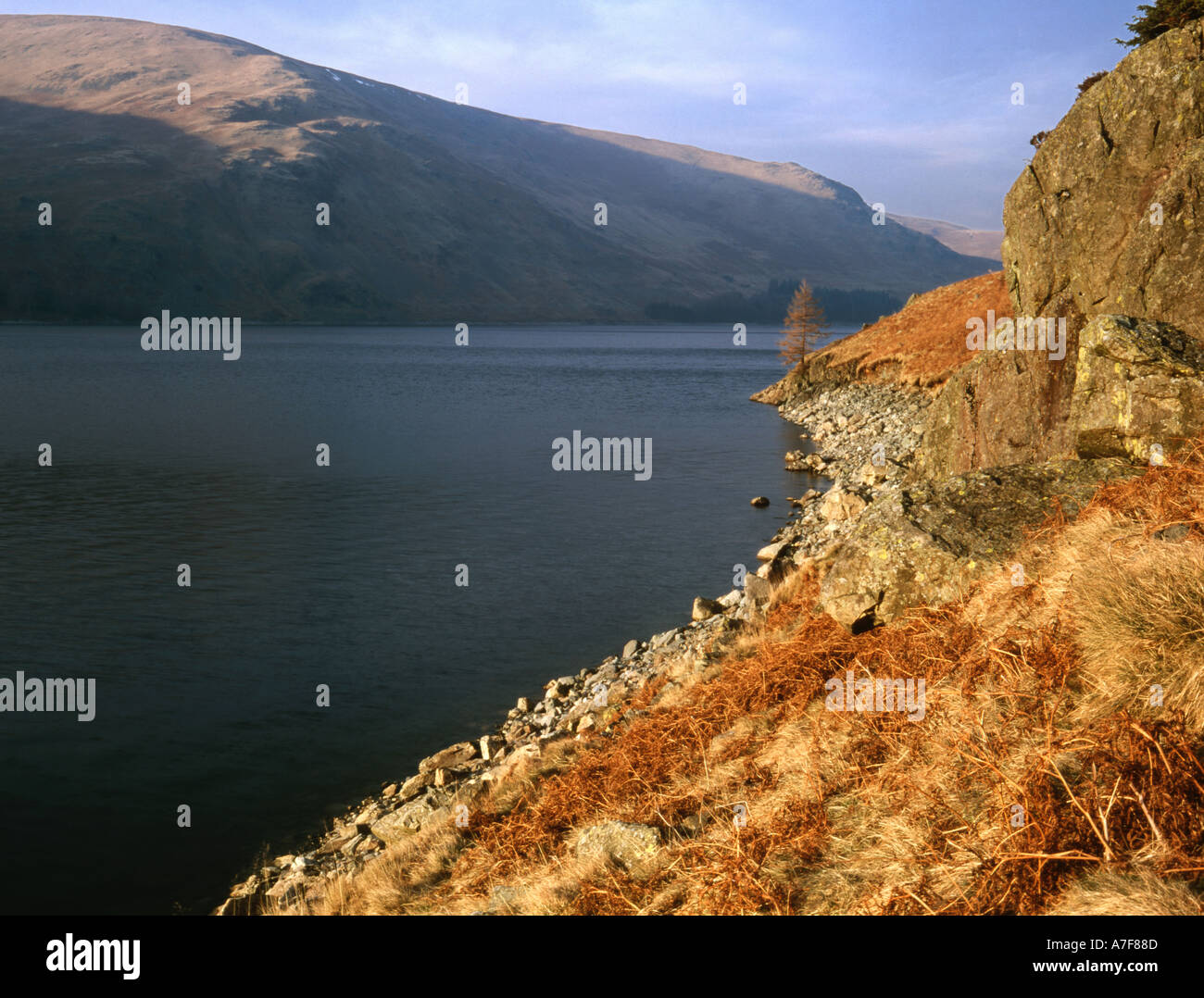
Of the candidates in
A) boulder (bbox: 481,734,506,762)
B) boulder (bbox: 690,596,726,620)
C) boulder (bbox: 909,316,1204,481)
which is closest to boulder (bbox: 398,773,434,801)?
boulder (bbox: 481,734,506,762)

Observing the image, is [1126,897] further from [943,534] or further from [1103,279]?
[1103,279]

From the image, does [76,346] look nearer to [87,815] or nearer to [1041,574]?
[87,815]

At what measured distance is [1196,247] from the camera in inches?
483

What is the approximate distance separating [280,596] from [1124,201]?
65.1 ft

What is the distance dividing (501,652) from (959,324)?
45.2 m

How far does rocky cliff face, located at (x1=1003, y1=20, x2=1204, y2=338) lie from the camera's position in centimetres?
1262

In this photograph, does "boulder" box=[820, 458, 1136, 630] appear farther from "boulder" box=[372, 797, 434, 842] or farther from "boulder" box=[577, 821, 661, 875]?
"boulder" box=[372, 797, 434, 842]

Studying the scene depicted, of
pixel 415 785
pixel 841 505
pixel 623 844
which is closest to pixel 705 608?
pixel 415 785

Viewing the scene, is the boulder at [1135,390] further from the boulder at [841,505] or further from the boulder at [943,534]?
the boulder at [841,505]

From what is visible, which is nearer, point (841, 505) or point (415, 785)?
point (415, 785)

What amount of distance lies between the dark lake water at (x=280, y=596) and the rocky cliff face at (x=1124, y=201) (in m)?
10.6

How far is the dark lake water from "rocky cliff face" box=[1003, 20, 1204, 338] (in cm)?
1055

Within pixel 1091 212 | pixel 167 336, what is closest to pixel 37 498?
pixel 1091 212

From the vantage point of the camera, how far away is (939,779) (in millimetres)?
5805
